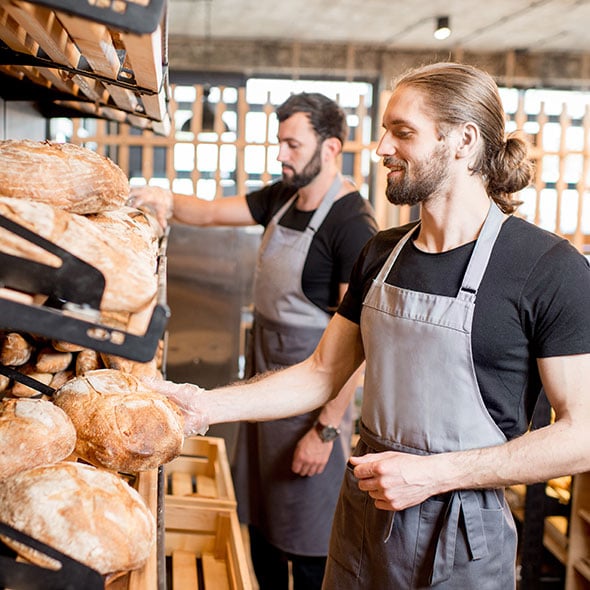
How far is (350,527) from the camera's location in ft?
5.64

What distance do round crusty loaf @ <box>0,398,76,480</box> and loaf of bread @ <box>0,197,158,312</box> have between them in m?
0.21

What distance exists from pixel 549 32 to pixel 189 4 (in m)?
3.92

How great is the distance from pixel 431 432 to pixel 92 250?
96 cm

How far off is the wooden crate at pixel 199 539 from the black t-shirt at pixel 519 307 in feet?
2.15

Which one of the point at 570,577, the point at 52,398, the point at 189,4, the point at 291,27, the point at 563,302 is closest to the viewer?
the point at 52,398

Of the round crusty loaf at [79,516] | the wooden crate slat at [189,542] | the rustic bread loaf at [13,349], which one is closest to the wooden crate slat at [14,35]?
the rustic bread loaf at [13,349]

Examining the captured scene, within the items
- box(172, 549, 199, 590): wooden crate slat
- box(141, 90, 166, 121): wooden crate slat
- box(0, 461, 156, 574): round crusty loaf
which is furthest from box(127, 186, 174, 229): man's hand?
box(0, 461, 156, 574): round crusty loaf

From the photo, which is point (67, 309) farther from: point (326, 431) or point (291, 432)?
point (291, 432)

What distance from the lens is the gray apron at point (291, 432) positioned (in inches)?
106

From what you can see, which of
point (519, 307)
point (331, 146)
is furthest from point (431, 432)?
point (331, 146)

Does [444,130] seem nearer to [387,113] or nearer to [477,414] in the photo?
[387,113]

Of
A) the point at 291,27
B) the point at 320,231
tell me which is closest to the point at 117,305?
the point at 320,231

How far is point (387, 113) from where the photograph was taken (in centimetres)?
167

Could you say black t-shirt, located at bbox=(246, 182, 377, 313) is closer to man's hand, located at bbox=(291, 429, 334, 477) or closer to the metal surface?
man's hand, located at bbox=(291, 429, 334, 477)
